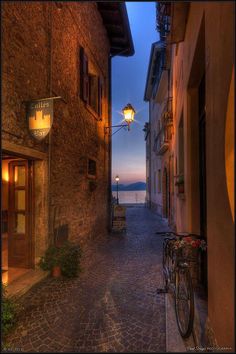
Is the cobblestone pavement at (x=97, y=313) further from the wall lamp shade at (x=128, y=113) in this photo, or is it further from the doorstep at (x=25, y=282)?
the wall lamp shade at (x=128, y=113)

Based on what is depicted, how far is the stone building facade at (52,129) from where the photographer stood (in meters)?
3.94

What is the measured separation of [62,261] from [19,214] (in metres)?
1.37

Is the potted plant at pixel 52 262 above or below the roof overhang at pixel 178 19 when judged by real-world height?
below

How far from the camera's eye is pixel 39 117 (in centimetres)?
403

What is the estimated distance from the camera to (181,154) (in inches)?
247

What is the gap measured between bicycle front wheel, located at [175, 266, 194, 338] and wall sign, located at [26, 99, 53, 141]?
123 inches

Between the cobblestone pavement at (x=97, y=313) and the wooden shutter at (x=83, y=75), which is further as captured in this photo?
the wooden shutter at (x=83, y=75)

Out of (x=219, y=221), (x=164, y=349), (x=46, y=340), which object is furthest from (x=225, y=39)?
(x=46, y=340)

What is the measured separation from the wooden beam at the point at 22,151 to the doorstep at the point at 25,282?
7.52ft

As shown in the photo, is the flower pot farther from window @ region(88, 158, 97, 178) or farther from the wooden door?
window @ region(88, 158, 97, 178)

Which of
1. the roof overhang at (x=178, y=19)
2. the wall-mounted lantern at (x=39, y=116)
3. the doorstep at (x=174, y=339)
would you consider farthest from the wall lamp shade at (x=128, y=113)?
the doorstep at (x=174, y=339)

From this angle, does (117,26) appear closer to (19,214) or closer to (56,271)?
(19,214)

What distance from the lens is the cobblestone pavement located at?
2623mm

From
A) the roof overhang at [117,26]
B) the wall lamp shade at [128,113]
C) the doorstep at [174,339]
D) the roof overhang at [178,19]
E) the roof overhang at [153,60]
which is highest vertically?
the roof overhang at [153,60]
